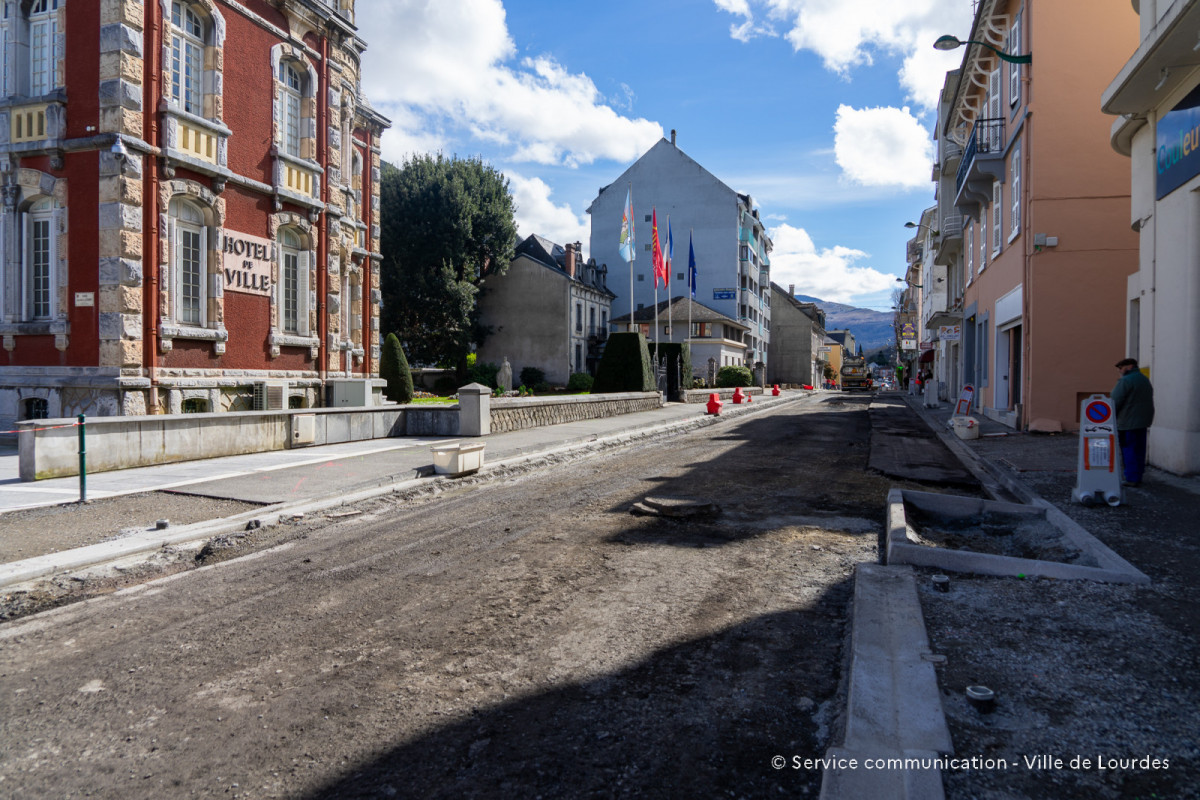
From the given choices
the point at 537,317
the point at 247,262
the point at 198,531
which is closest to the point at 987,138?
the point at 247,262

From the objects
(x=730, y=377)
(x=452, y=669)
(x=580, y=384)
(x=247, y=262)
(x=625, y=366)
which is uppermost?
(x=247, y=262)

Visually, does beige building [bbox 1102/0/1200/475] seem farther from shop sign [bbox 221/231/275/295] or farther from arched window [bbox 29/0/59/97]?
arched window [bbox 29/0/59/97]

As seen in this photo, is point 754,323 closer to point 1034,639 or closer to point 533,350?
point 533,350

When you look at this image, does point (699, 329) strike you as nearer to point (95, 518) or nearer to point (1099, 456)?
point (1099, 456)

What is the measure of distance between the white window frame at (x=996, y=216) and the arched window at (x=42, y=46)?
78.6 ft

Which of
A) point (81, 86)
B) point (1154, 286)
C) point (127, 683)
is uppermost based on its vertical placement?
point (81, 86)

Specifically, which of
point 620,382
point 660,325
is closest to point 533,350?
point 660,325

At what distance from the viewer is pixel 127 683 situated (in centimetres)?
358

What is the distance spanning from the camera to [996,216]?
72.0 feet

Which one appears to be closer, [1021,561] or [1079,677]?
[1079,677]

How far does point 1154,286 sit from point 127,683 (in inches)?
533

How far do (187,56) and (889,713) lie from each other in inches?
724

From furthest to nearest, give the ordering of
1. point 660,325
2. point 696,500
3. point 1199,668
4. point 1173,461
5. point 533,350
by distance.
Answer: point 660,325
point 533,350
point 1173,461
point 696,500
point 1199,668

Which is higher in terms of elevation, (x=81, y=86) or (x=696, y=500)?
(x=81, y=86)
